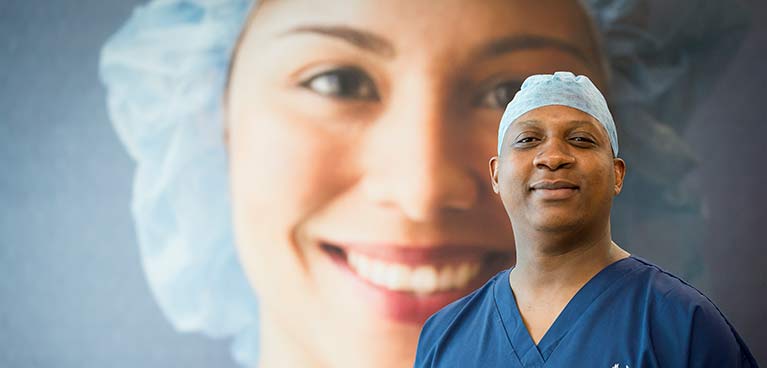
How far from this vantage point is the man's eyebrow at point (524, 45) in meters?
1.86

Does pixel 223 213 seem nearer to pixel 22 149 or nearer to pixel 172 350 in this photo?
pixel 172 350

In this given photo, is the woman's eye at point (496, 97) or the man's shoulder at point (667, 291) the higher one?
the man's shoulder at point (667, 291)

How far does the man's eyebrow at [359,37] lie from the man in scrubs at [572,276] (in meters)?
0.97

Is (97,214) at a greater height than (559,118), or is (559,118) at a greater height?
(559,118)

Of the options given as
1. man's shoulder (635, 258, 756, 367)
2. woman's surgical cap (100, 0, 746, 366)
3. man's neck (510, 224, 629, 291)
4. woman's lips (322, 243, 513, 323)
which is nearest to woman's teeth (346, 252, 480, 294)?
woman's lips (322, 243, 513, 323)

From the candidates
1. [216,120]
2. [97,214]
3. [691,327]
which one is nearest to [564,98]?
[691,327]

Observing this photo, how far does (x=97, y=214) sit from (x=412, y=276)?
2.82ft

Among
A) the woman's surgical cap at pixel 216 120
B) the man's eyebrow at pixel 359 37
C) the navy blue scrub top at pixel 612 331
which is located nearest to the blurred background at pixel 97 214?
the woman's surgical cap at pixel 216 120

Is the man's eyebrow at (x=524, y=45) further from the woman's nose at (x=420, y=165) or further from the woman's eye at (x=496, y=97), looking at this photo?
the woman's nose at (x=420, y=165)

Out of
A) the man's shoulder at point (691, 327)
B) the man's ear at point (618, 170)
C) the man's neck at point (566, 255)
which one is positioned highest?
the man's ear at point (618, 170)

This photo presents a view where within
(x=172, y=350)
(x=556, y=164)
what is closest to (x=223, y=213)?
(x=172, y=350)

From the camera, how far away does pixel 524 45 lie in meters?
1.87

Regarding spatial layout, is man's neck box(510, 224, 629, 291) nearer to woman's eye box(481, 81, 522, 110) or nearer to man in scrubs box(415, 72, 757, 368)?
man in scrubs box(415, 72, 757, 368)

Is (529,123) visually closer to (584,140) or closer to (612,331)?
(584,140)
